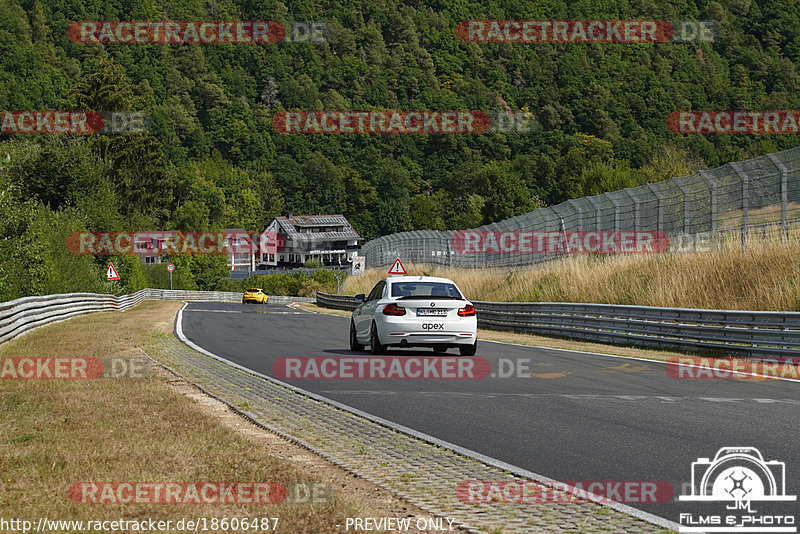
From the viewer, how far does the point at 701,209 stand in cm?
2542

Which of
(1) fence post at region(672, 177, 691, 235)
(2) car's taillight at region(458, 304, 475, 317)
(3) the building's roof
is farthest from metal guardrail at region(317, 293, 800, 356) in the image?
(3) the building's roof

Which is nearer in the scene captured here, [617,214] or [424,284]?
[424,284]

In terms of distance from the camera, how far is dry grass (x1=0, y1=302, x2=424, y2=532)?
19.3 ft

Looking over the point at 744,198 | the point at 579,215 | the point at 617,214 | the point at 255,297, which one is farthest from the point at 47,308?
the point at 255,297

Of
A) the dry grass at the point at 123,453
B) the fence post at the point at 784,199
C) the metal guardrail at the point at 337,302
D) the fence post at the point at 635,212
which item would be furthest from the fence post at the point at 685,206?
the metal guardrail at the point at 337,302

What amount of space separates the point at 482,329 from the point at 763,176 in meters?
11.5

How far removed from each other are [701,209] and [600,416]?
16.3 m

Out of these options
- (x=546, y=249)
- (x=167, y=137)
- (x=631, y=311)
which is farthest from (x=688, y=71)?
(x=631, y=311)

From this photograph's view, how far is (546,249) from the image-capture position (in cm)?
3559

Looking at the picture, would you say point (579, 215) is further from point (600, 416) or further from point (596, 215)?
point (600, 416)

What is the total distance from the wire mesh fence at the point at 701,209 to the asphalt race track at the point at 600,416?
23.9 feet

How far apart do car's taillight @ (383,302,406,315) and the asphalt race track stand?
198 centimetres

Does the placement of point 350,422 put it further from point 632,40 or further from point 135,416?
point 632,40

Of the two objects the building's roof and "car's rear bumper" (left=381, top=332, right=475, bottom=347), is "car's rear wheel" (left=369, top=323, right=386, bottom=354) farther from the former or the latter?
the building's roof
